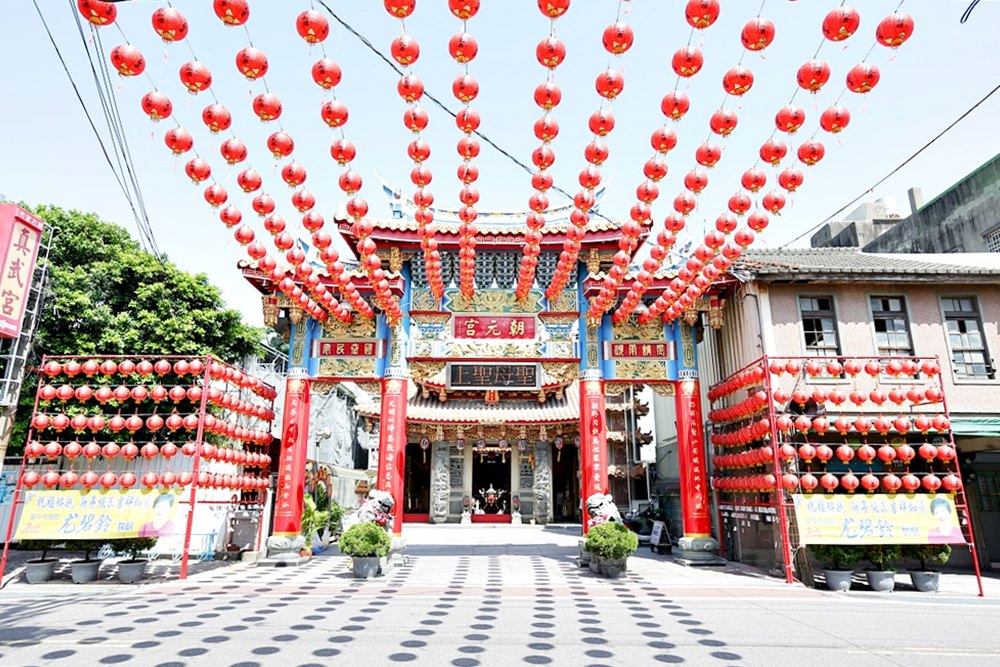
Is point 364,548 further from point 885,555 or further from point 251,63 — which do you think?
point 885,555

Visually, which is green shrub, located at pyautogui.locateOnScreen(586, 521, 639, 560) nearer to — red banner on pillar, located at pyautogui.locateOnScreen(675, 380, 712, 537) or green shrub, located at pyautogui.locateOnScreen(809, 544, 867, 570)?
red banner on pillar, located at pyautogui.locateOnScreen(675, 380, 712, 537)

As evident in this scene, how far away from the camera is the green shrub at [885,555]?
1002cm

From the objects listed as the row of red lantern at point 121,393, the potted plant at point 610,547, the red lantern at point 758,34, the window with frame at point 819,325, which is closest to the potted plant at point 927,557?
the window with frame at point 819,325

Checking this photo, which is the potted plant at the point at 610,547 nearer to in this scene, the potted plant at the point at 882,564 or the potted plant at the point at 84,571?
the potted plant at the point at 882,564

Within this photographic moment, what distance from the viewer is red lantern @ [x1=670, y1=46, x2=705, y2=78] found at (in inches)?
231

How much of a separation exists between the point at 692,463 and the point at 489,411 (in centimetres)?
1407

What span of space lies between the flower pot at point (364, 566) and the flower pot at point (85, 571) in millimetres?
4637

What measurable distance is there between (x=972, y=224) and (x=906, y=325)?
8.13 meters

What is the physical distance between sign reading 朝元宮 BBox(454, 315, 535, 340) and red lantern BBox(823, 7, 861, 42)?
9.11 metres

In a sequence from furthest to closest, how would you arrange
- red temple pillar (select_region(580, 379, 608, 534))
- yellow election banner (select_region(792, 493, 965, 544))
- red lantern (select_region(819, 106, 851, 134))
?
red temple pillar (select_region(580, 379, 608, 534)) < yellow election banner (select_region(792, 493, 965, 544)) < red lantern (select_region(819, 106, 851, 134))

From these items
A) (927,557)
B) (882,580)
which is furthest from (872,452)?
(882,580)

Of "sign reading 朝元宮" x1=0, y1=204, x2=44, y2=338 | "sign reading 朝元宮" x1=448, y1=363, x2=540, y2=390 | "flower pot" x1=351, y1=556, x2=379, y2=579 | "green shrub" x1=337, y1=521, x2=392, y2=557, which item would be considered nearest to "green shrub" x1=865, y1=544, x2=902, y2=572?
"sign reading 朝元宮" x1=448, y1=363, x2=540, y2=390

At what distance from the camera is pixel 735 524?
535 inches

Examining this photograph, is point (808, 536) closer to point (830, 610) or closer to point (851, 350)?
point (830, 610)
